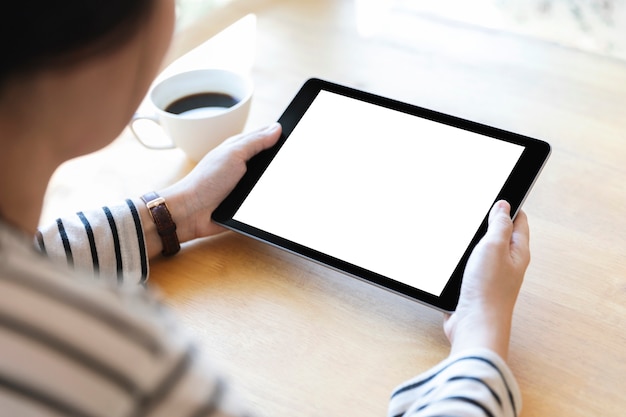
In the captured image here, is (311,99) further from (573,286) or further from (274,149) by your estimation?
(573,286)

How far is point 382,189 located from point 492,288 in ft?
0.56

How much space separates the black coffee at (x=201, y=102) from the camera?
97 centimetres

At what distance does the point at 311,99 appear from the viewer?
3.02 ft

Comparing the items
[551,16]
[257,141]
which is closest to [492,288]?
[257,141]

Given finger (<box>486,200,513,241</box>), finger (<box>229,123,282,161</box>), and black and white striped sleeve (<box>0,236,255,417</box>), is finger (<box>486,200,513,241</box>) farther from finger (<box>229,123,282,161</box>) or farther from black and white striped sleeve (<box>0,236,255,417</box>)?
black and white striped sleeve (<box>0,236,255,417</box>)

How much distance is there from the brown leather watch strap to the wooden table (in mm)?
16

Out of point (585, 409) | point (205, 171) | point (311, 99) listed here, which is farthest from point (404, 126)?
point (585, 409)

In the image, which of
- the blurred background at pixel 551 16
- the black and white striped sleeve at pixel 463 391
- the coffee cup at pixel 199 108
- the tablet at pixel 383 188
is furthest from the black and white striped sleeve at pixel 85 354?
the blurred background at pixel 551 16

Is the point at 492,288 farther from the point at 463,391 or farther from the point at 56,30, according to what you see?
the point at 56,30

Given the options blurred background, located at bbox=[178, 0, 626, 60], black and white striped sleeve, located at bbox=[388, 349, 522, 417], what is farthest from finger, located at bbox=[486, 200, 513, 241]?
blurred background, located at bbox=[178, 0, 626, 60]

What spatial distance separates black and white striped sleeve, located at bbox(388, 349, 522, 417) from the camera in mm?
634

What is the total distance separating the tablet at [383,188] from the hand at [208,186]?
0.01 m

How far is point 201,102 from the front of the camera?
3.20ft

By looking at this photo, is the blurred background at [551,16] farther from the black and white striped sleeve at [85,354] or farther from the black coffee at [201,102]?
the black and white striped sleeve at [85,354]
